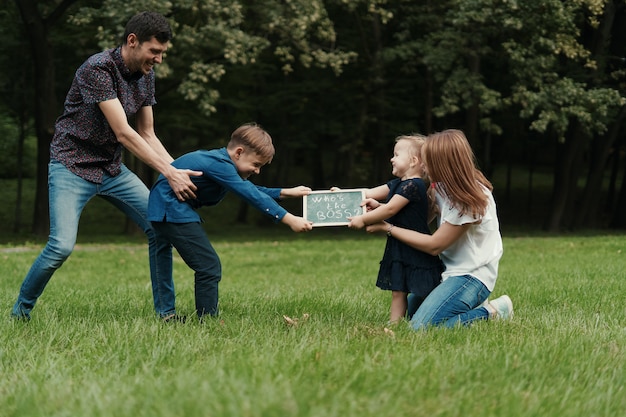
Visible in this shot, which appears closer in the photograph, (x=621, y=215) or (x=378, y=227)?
(x=378, y=227)

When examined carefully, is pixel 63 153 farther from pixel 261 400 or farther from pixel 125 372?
pixel 261 400

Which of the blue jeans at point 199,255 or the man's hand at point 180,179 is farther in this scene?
the blue jeans at point 199,255

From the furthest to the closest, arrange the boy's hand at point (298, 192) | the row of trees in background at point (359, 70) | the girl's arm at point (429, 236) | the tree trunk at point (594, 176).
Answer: the tree trunk at point (594, 176) < the row of trees in background at point (359, 70) < the boy's hand at point (298, 192) < the girl's arm at point (429, 236)

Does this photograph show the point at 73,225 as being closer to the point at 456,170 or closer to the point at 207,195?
the point at 207,195

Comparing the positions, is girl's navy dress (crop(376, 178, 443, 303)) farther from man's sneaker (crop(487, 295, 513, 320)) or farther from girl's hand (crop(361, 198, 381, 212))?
man's sneaker (crop(487, 295, 513, 320))

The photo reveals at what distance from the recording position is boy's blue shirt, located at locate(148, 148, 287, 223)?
5.23 m

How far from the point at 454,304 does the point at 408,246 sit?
548 mm

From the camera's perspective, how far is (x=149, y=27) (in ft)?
16.9

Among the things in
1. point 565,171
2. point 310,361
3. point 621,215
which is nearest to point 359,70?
point 565,171

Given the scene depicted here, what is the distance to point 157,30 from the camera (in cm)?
514

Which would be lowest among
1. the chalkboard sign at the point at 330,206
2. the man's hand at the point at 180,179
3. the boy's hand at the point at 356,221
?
the boy's hand at the point at 356,221

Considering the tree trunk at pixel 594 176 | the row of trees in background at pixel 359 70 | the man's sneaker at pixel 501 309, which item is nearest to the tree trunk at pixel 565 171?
the row of trees in background at pixel 359 70

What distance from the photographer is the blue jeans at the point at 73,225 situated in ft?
17.6

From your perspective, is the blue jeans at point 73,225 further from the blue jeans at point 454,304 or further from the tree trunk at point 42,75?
the tree trunk at point 42,75
